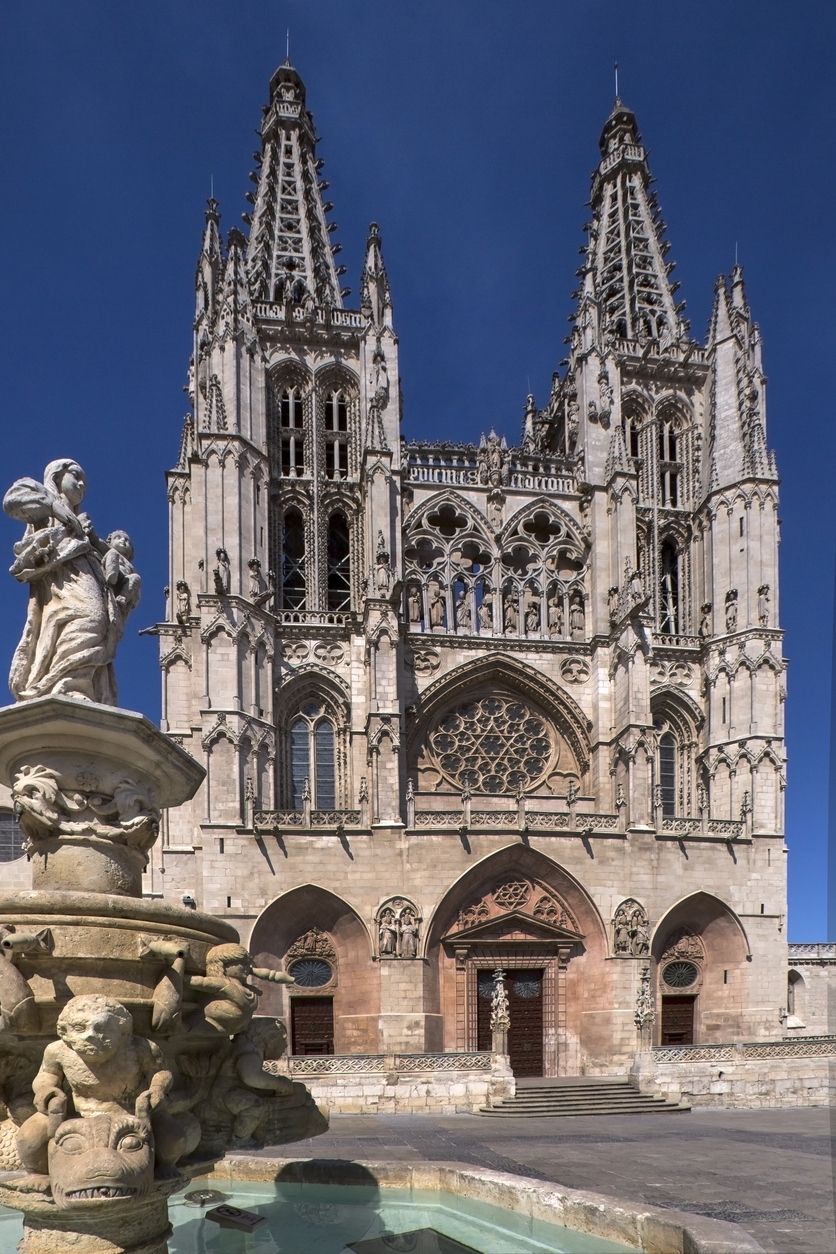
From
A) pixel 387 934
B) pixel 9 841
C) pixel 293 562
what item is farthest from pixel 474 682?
pixel 9 841

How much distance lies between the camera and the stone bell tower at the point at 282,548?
81.8ft

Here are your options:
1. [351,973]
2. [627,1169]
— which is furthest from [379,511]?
[627,1169]

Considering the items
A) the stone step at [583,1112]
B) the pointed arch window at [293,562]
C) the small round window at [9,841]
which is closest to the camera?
the stone step at [583,1112]

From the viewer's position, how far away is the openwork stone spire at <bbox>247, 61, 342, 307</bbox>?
33.7 meters

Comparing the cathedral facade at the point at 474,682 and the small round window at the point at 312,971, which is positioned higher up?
the cathedral facade at the point at 474,682

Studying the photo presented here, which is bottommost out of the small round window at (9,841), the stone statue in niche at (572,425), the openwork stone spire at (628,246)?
the small round window at (9,841)

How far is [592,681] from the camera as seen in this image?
2836 centimetres

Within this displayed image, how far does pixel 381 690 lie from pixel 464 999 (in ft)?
25.9

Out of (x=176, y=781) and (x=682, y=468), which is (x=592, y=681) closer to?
(x=682, y=468)

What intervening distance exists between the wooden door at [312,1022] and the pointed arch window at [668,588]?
14776mm

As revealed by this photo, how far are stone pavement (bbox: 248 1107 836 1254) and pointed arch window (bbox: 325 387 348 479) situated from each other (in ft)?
62.8

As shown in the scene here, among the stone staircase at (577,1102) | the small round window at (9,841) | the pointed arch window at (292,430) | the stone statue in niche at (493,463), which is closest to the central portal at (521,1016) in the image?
the stone staircase at (577,1102)

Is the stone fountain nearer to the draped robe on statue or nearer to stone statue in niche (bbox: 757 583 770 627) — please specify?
the draped robe on statue

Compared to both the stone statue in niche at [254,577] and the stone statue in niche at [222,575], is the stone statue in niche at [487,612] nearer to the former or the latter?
the stone statue in niche at [254,577]
